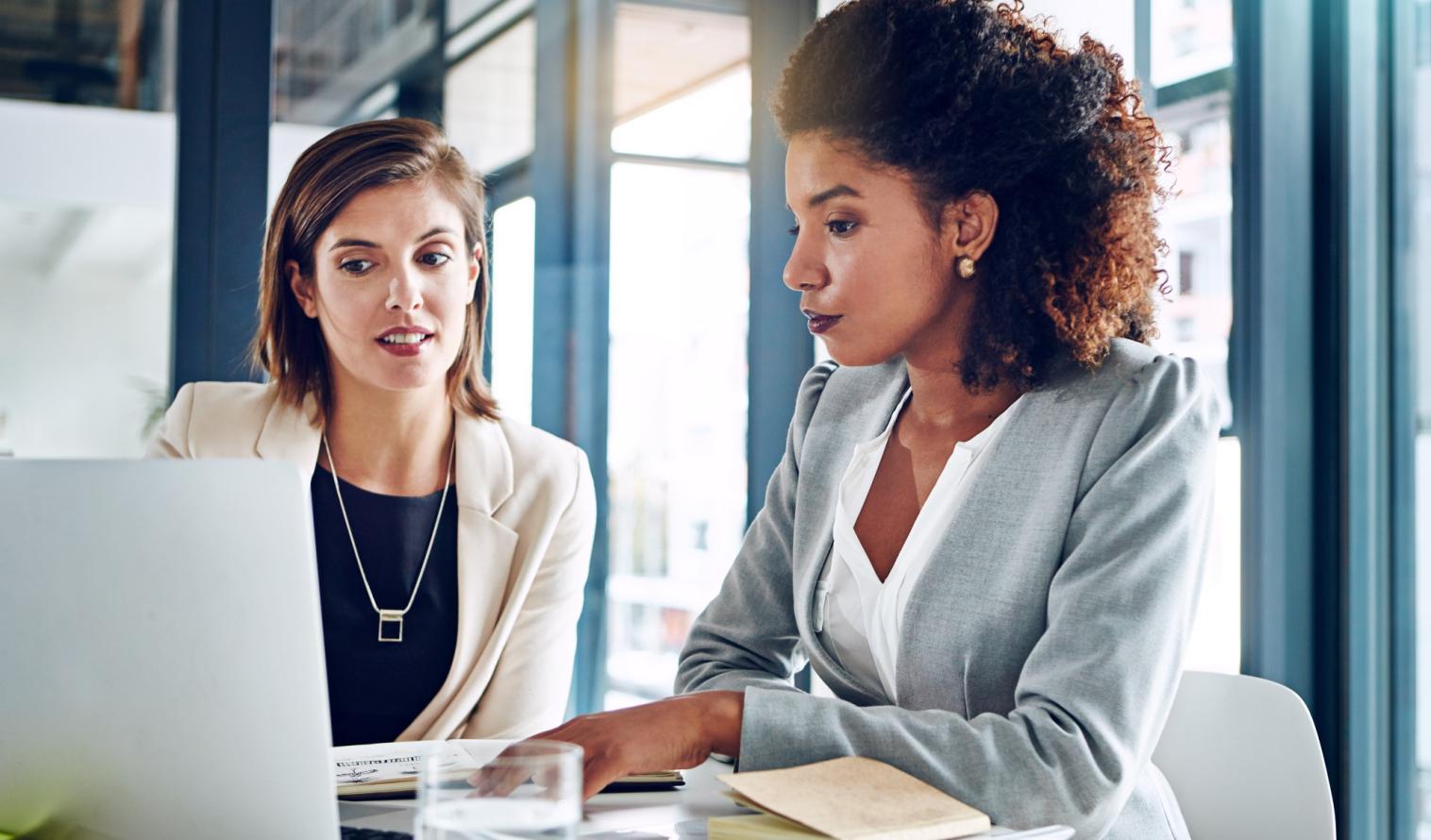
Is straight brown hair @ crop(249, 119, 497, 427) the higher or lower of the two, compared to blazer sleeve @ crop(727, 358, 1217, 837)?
higher

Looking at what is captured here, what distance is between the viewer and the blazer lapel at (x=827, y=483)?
1531mm

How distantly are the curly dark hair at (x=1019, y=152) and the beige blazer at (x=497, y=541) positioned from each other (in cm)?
80

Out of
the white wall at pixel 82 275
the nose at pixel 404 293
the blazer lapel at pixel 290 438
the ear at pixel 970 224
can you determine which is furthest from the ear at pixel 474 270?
the ear at pixel 970 224

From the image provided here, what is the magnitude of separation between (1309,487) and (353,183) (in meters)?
1.76

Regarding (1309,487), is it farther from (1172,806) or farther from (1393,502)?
(1172,806)

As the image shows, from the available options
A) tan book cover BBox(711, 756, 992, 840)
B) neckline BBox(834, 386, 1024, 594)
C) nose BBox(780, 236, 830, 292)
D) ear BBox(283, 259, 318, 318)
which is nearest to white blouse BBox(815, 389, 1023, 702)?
neckline BBox(834, 386, 1024, 594)

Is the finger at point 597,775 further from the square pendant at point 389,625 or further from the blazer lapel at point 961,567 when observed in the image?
the square pendant at point 389,625

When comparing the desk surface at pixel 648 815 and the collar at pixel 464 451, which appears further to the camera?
the collar at pixel 464 451

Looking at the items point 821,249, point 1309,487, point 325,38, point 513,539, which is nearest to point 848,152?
point 821,249

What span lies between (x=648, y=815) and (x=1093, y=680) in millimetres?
426

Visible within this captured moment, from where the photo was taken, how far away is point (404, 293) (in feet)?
6.80

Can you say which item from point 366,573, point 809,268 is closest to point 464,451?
point 366,573

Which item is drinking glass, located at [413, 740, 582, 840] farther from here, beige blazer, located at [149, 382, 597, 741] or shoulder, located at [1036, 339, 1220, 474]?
beige blazer, located at [149, 382, 597, 741]

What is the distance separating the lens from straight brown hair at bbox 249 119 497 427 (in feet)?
6.89
